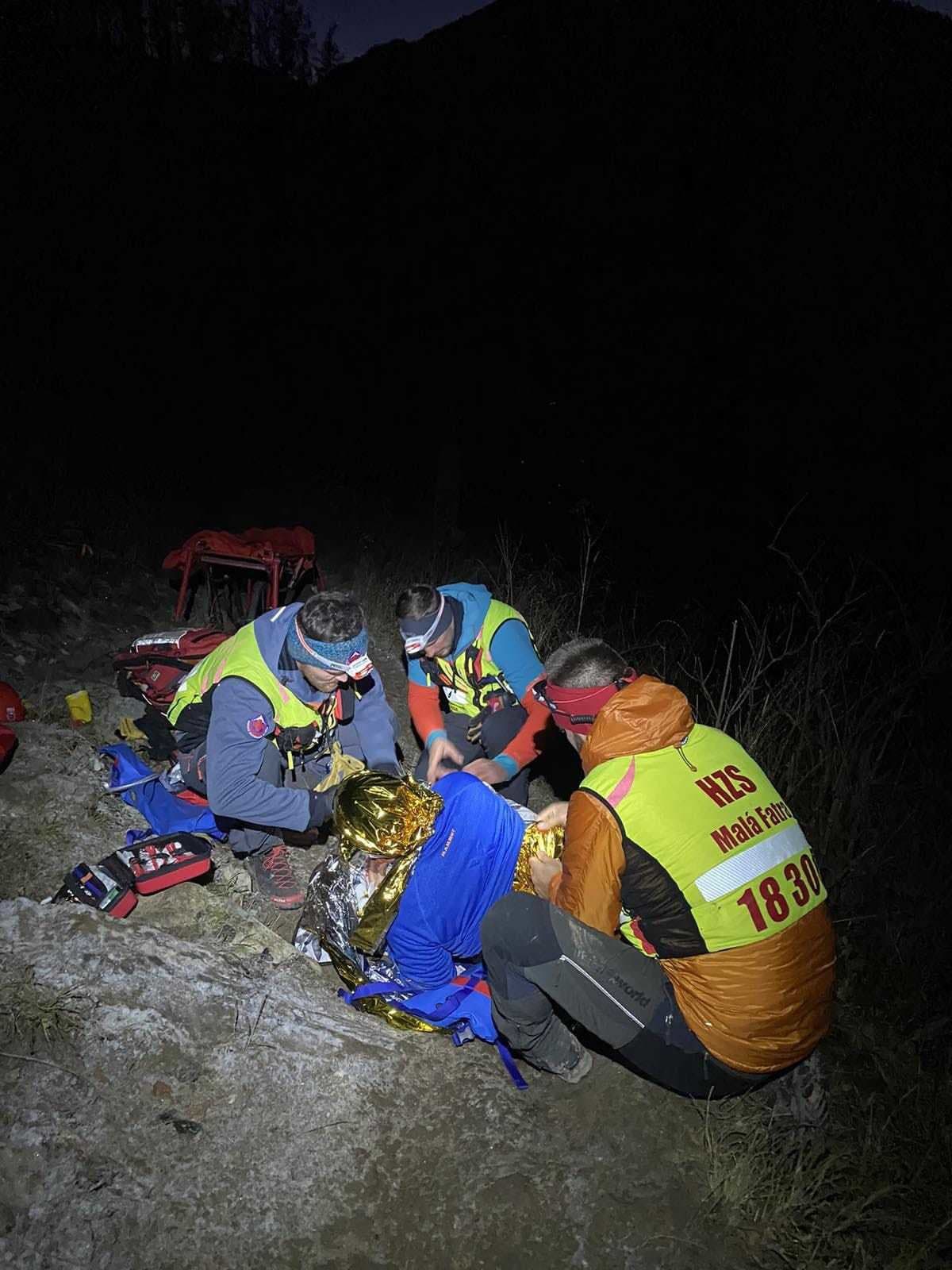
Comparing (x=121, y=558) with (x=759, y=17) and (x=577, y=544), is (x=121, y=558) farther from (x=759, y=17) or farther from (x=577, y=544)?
Result: (x=759, y=17)

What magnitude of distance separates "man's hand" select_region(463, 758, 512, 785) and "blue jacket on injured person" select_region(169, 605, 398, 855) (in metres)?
0.38

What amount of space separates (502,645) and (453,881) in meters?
1.46

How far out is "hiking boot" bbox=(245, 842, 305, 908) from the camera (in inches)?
125

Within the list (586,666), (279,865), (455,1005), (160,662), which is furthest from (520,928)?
(160,662)

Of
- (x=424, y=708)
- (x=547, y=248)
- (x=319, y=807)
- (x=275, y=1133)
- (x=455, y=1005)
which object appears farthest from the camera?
(x=547, y=248)

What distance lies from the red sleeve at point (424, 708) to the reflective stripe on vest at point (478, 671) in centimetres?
9

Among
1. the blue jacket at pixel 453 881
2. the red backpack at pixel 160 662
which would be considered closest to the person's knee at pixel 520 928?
the blue jacket at pixel 453 881

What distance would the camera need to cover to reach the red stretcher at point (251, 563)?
5.39 meters

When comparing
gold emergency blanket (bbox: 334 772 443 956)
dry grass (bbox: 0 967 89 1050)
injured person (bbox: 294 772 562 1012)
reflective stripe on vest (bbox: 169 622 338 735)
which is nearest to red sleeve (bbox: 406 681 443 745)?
Result: reflective stripe on vest (bbox: 169 622 338 735)

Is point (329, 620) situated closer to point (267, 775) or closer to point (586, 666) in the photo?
point (267, 775)

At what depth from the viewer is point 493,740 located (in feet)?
12.4

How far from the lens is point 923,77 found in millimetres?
13281

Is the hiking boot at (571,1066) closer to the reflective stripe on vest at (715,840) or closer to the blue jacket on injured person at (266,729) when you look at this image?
the reflective stripe on vest at (715,840)

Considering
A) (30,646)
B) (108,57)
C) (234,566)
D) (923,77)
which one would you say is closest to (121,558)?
(234,566)
